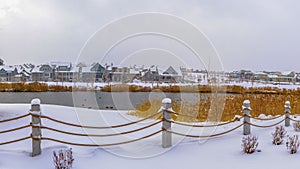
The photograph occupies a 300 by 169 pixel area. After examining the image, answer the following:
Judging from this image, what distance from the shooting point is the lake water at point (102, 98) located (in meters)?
13.6

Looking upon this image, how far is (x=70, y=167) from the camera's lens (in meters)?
4.48

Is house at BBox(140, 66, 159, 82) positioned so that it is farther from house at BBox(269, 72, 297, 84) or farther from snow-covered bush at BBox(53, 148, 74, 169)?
house at BBox(269, 72, 297, 84)

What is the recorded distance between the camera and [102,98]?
64.1 feet

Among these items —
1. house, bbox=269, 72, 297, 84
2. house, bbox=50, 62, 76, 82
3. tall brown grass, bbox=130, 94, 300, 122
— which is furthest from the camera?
house, bbox=269, 72, 297, 84

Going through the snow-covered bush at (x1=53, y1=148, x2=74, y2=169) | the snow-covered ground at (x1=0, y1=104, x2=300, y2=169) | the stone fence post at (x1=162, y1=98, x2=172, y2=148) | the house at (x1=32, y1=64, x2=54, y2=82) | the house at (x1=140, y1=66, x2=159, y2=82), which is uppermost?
the house at (x1=32, y1=64, x2=54, y2=82)

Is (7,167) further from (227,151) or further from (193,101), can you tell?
(193,101)

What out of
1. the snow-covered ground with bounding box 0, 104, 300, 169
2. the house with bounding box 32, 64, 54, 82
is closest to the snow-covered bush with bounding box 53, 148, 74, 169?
the snow-covered ground with bounding box 0, 104, 300, 169

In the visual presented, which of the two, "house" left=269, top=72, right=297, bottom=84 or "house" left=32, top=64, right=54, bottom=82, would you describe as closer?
"house" left=269, top=72, right=297, bottom=84

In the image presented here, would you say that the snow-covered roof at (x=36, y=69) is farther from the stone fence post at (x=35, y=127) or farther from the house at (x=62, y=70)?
the stone fence post at (x=35, y=127)

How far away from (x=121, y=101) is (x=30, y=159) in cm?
974

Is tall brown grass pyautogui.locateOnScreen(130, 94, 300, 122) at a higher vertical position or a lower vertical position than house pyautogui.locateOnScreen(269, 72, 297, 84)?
lower

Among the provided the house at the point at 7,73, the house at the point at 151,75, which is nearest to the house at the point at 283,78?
the house at the point at 151,75

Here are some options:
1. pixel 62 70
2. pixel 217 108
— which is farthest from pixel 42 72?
pixel 217 108

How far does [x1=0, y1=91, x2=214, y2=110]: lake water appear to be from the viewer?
44.7 feet
